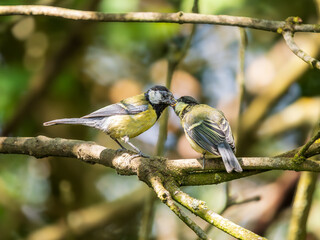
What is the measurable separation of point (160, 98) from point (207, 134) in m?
1.05

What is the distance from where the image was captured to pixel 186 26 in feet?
17.7

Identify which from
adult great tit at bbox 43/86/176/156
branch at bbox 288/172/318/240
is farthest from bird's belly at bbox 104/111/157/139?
branch at bbox 288/172/318/240

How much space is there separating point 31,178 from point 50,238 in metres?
1.17

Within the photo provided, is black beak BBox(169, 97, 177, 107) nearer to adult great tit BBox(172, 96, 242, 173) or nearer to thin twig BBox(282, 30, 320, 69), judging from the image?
adult great tit BBox(172, 96, 242, 173)

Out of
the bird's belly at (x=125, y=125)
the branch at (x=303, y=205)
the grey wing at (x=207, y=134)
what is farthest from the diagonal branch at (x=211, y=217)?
the bird's belly at (x=125, y=125)

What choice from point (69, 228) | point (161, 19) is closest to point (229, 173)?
point (161, 19)

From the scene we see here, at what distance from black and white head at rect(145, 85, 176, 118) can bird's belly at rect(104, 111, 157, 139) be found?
26 centimetres

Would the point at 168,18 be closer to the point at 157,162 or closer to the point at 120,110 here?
the point at 157,162

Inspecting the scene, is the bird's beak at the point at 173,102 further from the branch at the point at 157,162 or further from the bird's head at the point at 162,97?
the branch at the point at 157,162

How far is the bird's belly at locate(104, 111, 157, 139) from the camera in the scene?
11.1 feet

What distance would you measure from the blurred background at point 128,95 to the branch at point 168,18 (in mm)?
1505

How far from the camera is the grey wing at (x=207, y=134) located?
2520mm

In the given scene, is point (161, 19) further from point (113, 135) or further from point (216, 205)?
point (216, 205)

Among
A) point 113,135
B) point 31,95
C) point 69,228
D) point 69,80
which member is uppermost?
point 69,80
